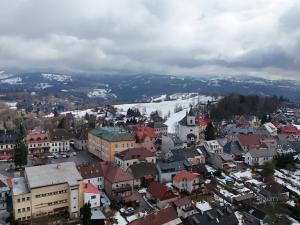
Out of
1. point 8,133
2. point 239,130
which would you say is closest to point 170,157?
point 239,130

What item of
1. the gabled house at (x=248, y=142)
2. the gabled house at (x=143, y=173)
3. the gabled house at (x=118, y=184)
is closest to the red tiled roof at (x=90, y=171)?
the gabled house at (x=118, y=184)

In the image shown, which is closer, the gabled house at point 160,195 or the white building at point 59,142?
the gabled house at point 160,195

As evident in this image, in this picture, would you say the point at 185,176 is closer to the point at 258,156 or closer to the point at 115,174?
the point at 115,174

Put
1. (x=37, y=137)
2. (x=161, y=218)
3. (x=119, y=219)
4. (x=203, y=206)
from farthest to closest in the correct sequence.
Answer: (x=37, y=137) → (x=203, y=206) → (x=119, y=219) → (x=161, y=218)

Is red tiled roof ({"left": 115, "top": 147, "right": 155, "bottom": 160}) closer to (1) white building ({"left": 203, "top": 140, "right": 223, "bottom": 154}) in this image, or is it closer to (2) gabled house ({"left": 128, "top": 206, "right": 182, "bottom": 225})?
(1) white building ({"left": 203, "top": 140, "right": 223, "bottom": 154})

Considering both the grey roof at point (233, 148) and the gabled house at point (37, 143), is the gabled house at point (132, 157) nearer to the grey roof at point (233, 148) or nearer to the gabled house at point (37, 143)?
the grey roof at point (233, 148)

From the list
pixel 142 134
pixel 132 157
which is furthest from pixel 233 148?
pixel 132 157

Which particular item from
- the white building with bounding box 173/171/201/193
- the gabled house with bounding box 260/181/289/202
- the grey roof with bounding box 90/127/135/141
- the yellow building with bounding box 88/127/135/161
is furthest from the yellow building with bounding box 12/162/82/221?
the gabled house with bounding box 260/181/289/202
